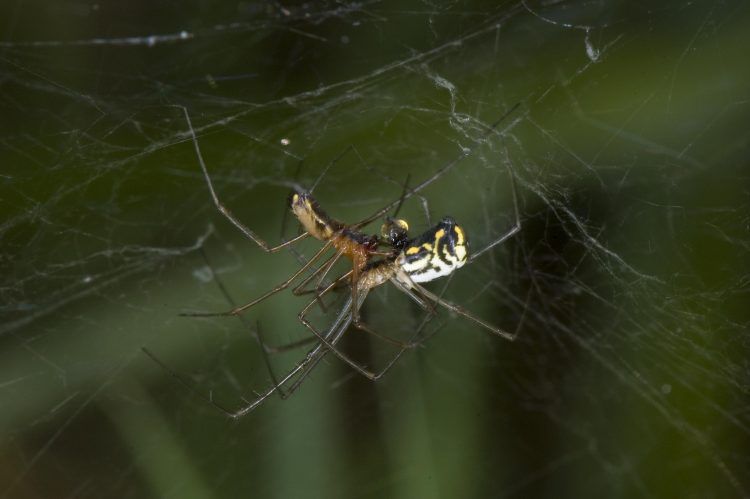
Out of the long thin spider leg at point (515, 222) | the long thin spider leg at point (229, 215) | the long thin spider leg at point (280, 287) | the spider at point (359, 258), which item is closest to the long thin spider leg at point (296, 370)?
the spider at point (359, 258)

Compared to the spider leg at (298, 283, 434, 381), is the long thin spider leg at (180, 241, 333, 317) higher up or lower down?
higher up

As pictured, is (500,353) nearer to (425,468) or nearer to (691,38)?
(425,468)

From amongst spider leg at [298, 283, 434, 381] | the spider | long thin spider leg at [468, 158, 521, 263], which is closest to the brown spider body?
the spider

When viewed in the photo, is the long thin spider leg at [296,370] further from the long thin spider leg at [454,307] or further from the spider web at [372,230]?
the long thin spider leg at [454,307]

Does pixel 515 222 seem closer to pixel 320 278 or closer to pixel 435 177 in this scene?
pixel 435 177

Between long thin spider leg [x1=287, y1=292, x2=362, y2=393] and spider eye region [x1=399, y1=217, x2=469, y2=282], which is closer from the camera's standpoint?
spider eye region [x1=399, y1=217, x2=469, y2=282]

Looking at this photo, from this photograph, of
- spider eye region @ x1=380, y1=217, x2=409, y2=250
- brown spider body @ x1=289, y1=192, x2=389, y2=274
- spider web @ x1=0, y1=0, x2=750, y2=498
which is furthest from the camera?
spider eye region @ x1=380, y1=217, x2=409, y2=250

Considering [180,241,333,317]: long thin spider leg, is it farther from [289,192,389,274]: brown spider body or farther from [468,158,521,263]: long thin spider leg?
[468,158,521,263]: long thin spider leg

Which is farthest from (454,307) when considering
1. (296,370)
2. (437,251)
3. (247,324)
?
(247,324)
